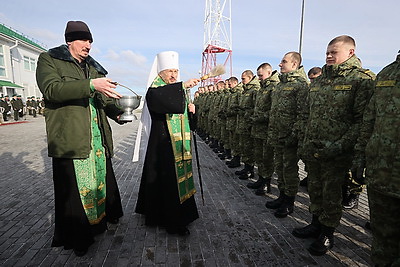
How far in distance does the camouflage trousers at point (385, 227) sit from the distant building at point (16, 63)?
115 ft

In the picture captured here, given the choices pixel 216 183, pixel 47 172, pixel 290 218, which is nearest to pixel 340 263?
pixel 290 218

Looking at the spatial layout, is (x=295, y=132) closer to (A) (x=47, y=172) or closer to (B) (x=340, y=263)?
(B) (x=340, y=263)

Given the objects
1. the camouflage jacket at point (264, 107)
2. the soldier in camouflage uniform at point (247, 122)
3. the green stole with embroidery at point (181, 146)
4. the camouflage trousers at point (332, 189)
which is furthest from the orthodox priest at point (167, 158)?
the soldier in camouflage uniform at point (247, 122)

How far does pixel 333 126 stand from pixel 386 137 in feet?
2.68

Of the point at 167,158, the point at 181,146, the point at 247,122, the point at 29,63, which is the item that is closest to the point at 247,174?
the point at 247,122

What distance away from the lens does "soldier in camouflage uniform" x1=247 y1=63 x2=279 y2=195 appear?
189 inches

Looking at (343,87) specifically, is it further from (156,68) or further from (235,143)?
(235,143)

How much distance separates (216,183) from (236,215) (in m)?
1.67

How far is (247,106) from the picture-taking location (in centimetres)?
612

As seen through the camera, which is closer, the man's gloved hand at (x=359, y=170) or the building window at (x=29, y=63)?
the man's gloved hand at (x=359, y=170)

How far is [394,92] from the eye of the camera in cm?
195

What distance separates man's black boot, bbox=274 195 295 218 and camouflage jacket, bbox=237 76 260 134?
2314 millimetres

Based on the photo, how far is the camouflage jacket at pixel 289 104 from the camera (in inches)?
151

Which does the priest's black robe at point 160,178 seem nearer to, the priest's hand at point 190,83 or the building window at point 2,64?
the priest's hand at point 190,83
